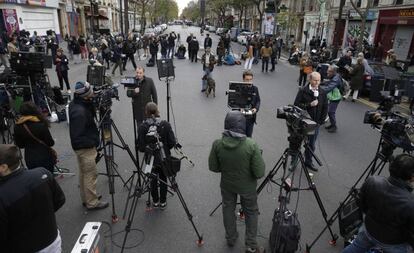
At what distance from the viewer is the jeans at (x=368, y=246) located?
118 inches

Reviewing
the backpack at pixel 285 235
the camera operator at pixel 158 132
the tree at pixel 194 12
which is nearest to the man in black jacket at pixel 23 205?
the camera operator at pixel 158 132

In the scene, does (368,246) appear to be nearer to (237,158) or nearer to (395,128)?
(237,158)

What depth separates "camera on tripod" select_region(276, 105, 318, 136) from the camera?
388 centimetres

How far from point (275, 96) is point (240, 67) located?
8.37 m

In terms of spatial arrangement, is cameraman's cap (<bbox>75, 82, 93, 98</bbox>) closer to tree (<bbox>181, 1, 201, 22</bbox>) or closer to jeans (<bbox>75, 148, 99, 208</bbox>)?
jeans (<bbox>75, 148, 99, 208</bbox>)

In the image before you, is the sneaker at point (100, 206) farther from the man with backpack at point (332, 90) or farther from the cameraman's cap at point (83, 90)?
the man with backpack at point (332, 90)

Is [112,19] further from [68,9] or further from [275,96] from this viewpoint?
[275,96]

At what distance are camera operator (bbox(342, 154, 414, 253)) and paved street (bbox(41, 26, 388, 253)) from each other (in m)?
1.43

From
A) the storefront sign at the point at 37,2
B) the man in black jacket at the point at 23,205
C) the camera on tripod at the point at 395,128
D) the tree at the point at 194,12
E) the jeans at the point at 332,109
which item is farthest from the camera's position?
the tree at the point at 194,12

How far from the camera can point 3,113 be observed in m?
7.52

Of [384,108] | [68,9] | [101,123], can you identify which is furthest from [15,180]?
[68,9]

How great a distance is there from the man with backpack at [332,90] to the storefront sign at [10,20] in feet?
73.7

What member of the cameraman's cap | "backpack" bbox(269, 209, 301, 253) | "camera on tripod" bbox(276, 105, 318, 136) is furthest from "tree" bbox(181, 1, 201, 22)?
"backpack" bbox(269, 209, 301, 253)

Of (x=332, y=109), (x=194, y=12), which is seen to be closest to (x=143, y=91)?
(x=332, y=109)
